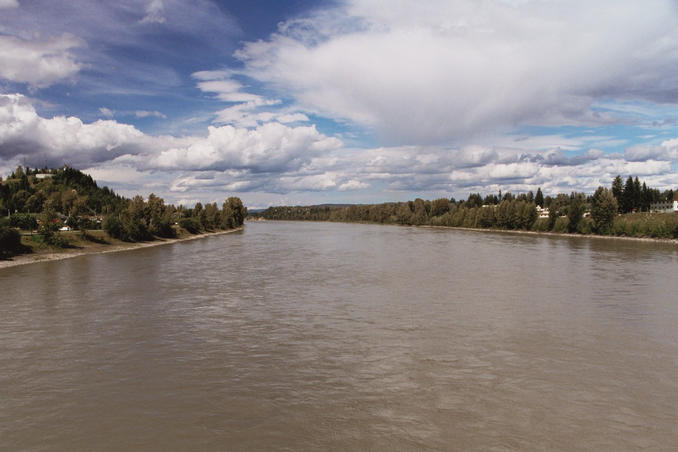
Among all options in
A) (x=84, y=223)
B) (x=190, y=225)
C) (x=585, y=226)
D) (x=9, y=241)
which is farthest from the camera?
(x=190, y=225)

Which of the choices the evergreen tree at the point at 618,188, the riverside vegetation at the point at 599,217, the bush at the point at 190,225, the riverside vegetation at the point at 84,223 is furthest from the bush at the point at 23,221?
the evergreen tree at the point at 618,188

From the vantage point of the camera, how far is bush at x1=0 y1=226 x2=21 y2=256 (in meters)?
54.3

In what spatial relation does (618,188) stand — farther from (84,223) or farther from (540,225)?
(84,223)

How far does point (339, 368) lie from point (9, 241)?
196ft

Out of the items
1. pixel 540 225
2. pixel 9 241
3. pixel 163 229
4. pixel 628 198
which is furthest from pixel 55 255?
pixel 628 198

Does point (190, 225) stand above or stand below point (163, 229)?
above

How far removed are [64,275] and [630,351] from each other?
4818 centimetres

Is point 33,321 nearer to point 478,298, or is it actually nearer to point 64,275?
point 64,275

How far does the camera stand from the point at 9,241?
5603 cm

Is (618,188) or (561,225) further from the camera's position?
(618,188)

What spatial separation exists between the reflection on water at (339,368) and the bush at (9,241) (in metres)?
26.9

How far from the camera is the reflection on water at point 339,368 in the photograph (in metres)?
11.7

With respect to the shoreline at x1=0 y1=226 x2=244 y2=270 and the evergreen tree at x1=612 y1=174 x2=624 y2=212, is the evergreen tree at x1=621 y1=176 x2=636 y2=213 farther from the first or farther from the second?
the shoreline at x1=0 y1=226 x2=244 y2=270

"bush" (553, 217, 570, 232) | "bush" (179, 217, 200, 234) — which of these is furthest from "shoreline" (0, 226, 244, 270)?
"bush" (553, 217, 570, 232)
